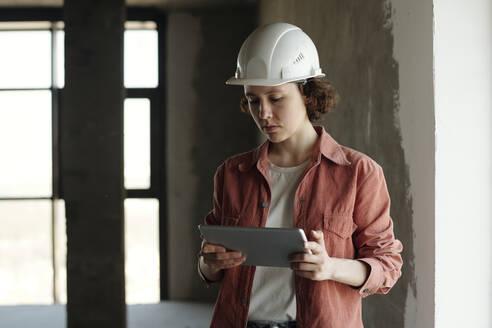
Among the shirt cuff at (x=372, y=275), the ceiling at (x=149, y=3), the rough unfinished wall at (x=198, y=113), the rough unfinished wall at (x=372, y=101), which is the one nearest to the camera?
the shirt cuff at (x=372, y=275)

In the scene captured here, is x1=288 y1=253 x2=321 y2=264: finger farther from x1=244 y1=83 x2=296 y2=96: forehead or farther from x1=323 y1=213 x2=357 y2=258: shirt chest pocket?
x1=244 y1=83 x2=296 y2=96: forehead

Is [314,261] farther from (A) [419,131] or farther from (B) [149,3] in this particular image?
(B) [149,3]

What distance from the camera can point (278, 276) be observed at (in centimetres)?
154

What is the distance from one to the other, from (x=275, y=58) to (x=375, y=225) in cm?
56

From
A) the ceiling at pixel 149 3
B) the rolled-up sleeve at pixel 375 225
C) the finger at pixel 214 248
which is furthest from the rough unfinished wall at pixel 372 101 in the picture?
the ceiling at pixel 149 3

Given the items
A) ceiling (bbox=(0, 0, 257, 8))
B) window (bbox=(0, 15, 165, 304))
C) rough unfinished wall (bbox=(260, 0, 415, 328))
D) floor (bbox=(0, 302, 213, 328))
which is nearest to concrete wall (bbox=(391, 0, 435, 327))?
rough unfinished wall (bbox=(260, 0, 415, 328))

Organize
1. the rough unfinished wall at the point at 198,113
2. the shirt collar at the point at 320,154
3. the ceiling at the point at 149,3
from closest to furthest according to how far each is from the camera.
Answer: the shirt collar at the point at 320,154
the ceiling at the point at 149,3
the rough unfinished wall at the point at 198,113

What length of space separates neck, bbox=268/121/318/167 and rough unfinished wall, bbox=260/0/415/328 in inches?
17.0

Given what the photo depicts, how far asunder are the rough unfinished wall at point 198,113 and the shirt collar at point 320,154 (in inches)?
219

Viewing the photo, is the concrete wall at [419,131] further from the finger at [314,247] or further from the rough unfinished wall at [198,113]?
the rough unfinished wall at [198,113]

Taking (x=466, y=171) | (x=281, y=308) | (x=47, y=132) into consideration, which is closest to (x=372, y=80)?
(x=466, y=171)

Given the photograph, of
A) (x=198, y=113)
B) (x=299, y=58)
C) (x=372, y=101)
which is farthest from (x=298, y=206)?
(x=198, y=113)

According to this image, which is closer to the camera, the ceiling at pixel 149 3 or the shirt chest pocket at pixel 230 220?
the shirt chest pocket at pixel 230 220

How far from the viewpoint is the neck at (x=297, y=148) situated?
163 cm
